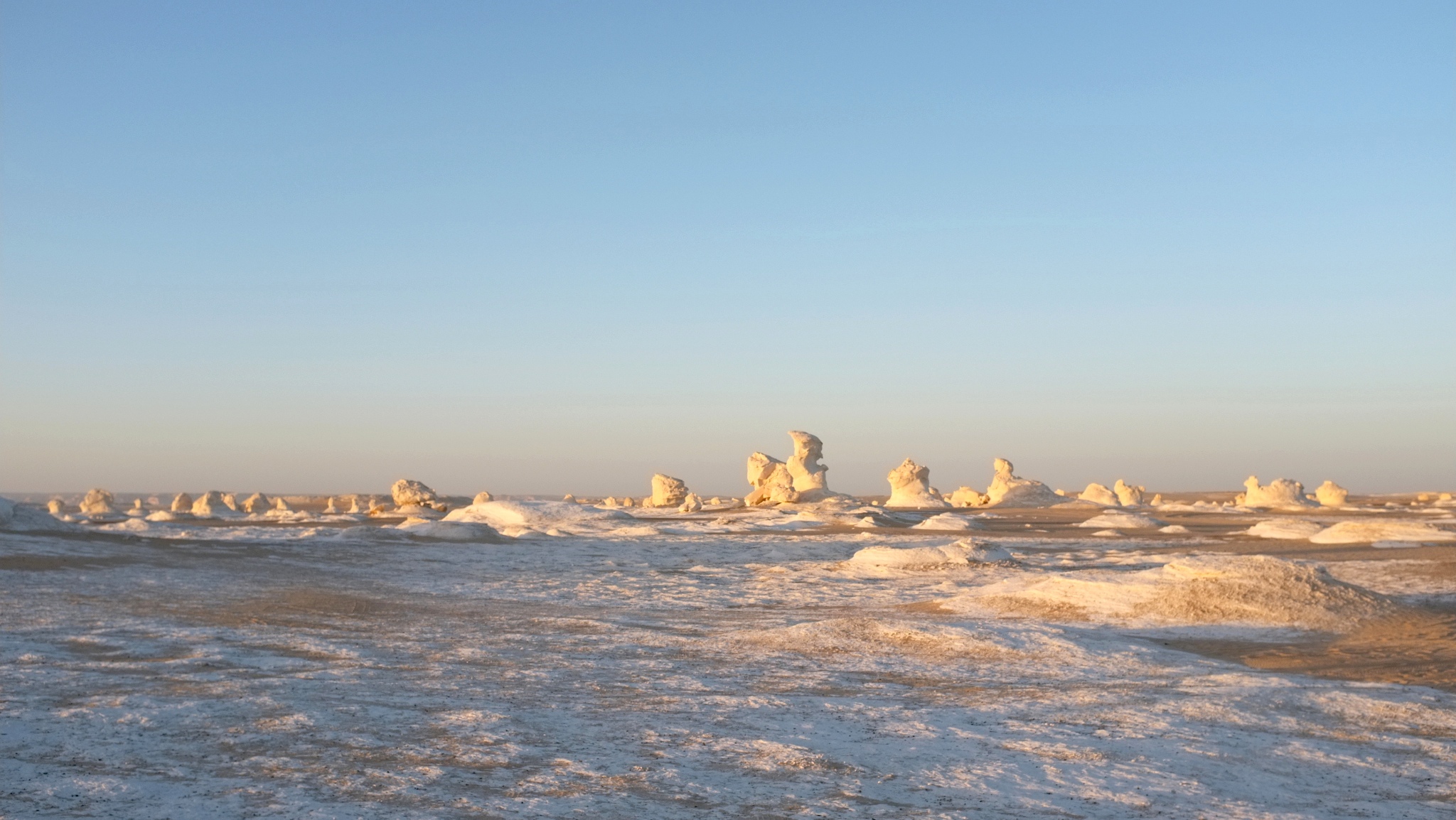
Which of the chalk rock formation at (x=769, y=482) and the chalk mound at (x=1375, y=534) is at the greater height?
the chalk rock formation at (x=769, y=482)

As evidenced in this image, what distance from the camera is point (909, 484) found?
219 feet

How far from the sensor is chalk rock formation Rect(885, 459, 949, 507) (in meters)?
66.1

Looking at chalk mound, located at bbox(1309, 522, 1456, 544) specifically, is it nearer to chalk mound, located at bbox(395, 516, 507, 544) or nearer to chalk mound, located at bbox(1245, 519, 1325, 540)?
chalk mound, located at bbox(1245, 519, 1325, 540)

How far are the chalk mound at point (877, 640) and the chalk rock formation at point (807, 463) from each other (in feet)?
159

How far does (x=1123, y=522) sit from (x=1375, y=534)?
10777 millimetres

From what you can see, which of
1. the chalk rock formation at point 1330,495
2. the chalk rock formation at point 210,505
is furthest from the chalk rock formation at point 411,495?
the chalk rock formation at point 1330,495

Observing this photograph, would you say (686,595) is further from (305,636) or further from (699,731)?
(699,731)

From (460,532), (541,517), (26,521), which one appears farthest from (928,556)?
(26,521)

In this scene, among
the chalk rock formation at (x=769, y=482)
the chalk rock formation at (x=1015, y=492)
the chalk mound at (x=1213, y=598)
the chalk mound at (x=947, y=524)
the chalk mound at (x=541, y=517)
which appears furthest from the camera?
the chalk rock formation at (x=1015, y=492)

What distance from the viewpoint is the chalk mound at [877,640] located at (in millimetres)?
12391

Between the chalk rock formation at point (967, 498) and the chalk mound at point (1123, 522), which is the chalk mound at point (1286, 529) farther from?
the chalk rock formation at point (967, 498)

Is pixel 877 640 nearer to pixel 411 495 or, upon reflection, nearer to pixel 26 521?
pixel 26 521

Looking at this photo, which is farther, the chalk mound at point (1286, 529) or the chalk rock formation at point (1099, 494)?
the chalk rock formation at point (1099, 494)

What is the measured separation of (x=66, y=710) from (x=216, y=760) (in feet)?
Result: 7.31
